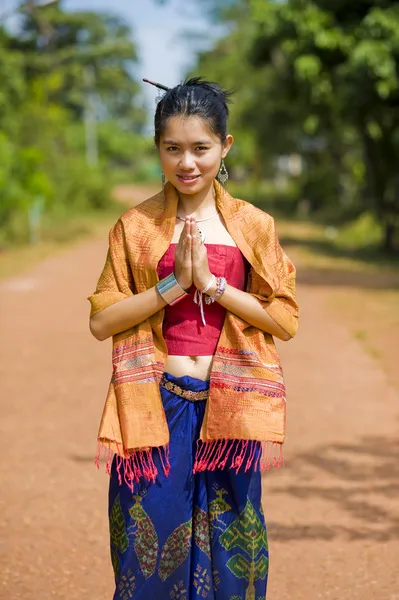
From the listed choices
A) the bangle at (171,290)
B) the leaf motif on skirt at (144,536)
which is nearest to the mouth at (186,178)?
the bangle at (171,290)

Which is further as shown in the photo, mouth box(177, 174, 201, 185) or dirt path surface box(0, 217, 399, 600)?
dirt path surface box(0, 217, 399, 600)

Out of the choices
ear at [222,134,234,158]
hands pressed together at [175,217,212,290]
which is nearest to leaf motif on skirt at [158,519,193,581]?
hands pressed together at [175,217,212,290]

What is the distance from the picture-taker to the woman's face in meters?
2.97

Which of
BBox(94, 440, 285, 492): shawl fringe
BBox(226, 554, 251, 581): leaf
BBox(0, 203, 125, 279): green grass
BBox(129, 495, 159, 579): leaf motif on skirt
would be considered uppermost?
BBox(0, 203, 125, 279): green grass

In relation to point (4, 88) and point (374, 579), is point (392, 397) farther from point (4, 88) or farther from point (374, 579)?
point (4, 88)

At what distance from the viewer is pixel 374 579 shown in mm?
4398

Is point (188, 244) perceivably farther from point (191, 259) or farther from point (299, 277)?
point (299, 277)

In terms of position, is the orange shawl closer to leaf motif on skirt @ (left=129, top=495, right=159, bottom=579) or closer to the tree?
leaf motif on skirt @ (left=129, top=495, right=159, bottom=579)

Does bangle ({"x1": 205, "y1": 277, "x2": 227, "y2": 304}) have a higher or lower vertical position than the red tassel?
higher

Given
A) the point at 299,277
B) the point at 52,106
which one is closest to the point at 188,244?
the point at 299,277

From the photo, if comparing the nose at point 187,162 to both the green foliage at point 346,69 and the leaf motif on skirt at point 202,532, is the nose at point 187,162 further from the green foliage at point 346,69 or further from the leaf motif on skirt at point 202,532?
the green foliage at point 346,69

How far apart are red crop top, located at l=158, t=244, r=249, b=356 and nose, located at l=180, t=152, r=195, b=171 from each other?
0.25m

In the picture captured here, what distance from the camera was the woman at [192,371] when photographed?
2.99 m

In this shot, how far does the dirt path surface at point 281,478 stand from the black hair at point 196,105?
214 centimetres
